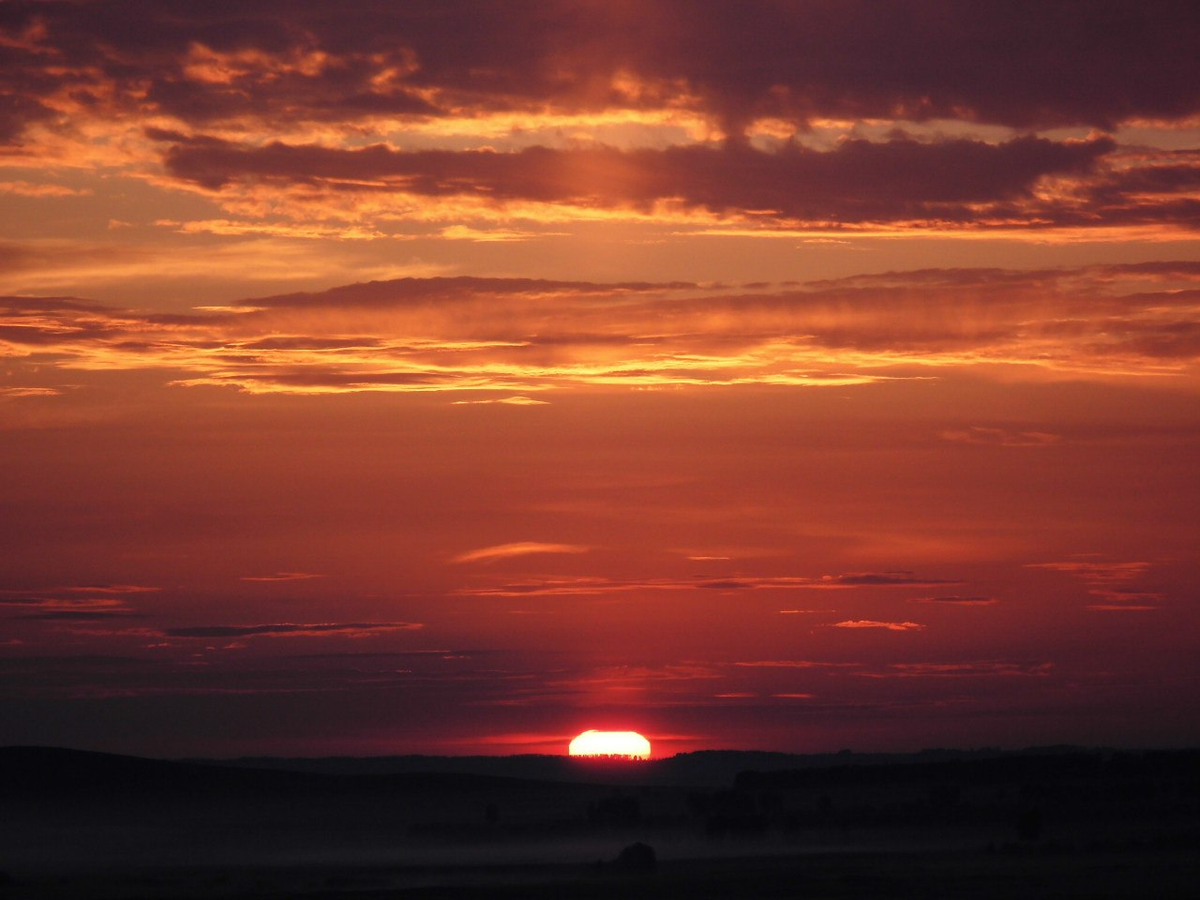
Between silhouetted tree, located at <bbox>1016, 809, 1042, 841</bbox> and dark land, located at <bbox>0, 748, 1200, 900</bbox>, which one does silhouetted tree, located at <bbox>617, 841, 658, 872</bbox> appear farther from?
silhouetted tree, located at <bbox>1016, 809, 1042, 841</bbox>

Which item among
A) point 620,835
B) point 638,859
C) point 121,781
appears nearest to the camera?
point 638,859

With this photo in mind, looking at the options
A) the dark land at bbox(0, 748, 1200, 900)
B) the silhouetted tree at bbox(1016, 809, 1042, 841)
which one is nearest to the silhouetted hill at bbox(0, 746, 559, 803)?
the dark land at bbox(0, 748, 1200, 900)

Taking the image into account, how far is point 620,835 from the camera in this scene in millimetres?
130375

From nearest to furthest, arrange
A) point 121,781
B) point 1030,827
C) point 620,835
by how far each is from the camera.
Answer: point 1030,827 < point 620,835 < point 121,781

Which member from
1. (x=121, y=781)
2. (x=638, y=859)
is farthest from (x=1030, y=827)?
(x=121, y=781)

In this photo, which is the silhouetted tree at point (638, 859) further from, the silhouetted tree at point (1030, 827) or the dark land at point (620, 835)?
the silhouetted tree at point (1030, 827)

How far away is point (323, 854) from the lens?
121750 mm

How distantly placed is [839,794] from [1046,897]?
104339 millimetres

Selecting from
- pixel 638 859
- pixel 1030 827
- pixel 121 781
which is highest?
pixel 121 781

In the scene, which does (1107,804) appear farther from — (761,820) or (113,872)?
(113,872)

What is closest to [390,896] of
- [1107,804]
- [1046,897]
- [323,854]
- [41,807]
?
[1046,897]

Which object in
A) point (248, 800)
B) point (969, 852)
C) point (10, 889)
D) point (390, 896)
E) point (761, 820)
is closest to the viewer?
point (390, 896)

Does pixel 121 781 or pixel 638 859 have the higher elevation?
pixel 121 781

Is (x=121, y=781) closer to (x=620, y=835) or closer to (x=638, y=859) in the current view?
(x=620, y=835)
